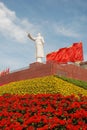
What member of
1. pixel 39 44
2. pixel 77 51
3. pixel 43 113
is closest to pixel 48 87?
pixel 43 113

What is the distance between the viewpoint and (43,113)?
330 inches

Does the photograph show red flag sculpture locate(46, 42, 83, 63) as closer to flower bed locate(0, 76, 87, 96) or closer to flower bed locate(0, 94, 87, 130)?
flower bed locate(0, 76, 87, 96)

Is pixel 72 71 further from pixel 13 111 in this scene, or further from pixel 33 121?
pixel 33 121

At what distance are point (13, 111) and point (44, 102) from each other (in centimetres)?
84

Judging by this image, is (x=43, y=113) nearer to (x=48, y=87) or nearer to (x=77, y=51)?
(x=48, y=87)

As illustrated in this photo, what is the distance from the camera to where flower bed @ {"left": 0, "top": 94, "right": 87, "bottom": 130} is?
24.0 feet

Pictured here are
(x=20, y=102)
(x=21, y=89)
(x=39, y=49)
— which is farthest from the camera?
(x=39, y=49)

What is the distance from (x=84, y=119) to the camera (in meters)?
7.71

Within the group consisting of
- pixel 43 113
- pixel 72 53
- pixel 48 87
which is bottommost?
pixel 43 113

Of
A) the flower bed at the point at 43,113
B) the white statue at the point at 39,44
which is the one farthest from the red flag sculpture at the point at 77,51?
the flower bed at the point at 43,113

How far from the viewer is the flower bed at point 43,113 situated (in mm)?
7312

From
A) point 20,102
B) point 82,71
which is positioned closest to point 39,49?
point 82,71

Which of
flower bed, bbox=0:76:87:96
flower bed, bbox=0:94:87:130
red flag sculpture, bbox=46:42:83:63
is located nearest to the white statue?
red flag sculpture, bbox=46:42:83:63

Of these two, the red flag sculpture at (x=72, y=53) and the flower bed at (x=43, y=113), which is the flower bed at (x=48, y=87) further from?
the red flag sculpture at (x=72, y=53)
